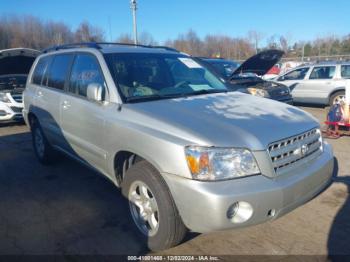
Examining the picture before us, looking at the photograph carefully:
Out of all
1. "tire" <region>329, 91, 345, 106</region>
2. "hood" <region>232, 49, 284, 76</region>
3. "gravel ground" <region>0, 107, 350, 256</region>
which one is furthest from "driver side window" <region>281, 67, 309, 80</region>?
"gravel ground" <region>0, 107, 350, 256</region>

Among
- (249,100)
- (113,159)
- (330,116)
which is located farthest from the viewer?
(330,116)

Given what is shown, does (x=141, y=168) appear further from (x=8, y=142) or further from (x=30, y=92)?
(x=8, y=142)

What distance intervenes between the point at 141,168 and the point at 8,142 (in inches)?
218

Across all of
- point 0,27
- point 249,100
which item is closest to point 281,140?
point 249,100

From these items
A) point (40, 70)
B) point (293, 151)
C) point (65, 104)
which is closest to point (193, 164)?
point (293, 151)

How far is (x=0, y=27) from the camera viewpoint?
59000mm

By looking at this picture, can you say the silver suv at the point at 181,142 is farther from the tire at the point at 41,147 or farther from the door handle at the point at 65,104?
the tire at the point at 41,147

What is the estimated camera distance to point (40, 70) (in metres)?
5.20

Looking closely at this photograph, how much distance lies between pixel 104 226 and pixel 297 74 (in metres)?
10.3

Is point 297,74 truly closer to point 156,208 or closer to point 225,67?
point 225,67

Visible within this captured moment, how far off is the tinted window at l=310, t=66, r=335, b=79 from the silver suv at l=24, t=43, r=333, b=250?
25.8 feet

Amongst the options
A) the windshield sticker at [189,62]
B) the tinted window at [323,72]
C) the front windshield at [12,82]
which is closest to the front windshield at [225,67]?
the tinted window at [323,72]

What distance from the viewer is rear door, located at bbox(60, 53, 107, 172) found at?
339 centimetres

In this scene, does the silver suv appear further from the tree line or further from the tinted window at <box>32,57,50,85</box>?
the tree line
